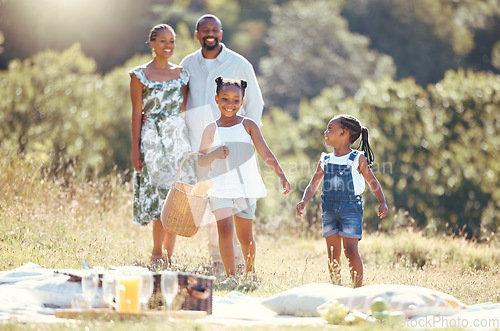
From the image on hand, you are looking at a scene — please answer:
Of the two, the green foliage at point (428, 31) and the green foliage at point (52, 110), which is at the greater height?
the green foliage at point (428, 31)

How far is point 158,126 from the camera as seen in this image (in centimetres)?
620

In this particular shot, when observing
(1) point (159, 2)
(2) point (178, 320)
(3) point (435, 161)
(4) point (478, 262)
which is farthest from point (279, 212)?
(1) point (159, 2)

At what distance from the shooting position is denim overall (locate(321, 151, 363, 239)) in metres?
5.51

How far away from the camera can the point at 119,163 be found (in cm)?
1539

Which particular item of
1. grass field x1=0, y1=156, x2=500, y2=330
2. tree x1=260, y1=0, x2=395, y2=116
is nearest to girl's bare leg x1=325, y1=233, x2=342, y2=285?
grass field x1=0, y1=156, x2=500, y2=330

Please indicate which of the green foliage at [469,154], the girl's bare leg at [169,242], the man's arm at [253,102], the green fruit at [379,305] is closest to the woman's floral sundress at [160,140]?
the girl's bare leg at [169,242]

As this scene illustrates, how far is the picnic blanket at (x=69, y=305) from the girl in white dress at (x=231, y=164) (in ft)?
2.42

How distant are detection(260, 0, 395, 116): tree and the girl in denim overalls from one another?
30793 mm

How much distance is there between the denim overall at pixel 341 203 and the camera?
217 inches

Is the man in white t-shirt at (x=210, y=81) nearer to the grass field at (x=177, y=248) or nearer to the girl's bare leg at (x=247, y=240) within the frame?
the girl's bare leg at (x=247, y=240)

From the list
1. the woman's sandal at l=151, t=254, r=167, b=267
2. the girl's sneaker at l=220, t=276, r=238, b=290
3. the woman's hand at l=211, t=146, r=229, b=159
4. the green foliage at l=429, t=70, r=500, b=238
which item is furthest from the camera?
the green foliage at l=429, t=70, r=500, b=238

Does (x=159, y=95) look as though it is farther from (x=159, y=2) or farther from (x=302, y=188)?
(x=159, y=2)

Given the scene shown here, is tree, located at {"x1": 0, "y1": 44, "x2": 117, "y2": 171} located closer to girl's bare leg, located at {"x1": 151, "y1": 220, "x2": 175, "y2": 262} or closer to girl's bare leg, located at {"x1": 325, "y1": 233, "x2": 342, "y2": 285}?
girl's bare leg, located at {"x1": 151, "y1": 220, "x2": 175, "y2": 262}

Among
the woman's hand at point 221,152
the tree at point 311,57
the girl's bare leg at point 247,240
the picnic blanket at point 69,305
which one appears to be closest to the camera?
the picnic blanket at point 69,305
